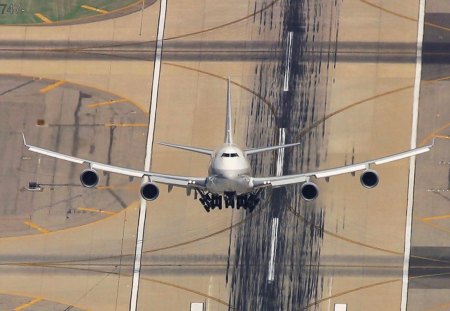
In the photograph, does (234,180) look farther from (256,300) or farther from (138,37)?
(138,37)

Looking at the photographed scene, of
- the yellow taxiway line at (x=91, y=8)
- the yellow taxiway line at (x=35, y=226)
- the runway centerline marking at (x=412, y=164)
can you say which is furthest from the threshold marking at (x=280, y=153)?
the yellow taxiway line at (x=35, y=226)

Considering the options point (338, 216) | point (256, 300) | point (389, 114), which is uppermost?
Result: point (389, 114)

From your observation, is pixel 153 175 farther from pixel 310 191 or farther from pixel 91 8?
pixel 91 8

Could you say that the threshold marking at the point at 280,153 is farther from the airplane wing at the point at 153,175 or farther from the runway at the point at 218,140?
the airplane wing at the point at 153,175

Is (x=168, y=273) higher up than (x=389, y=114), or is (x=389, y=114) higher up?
(x=389, y=114)

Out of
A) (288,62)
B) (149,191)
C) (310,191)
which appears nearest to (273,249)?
(310,191)

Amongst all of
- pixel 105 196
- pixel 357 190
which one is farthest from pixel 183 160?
pixel 357 190

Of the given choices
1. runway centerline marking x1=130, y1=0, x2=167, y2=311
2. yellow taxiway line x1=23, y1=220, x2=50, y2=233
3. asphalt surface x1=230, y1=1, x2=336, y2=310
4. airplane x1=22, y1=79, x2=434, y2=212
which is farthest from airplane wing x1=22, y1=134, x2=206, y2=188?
yellow taxiway line x1=23, y1=220, x2=50, y2=233
